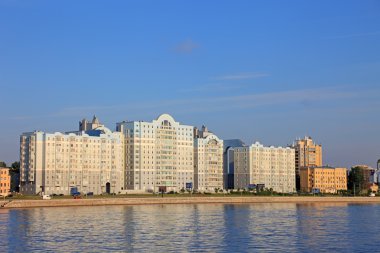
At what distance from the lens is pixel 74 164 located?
166 meters

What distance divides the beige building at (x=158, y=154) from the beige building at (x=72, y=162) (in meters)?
3.25

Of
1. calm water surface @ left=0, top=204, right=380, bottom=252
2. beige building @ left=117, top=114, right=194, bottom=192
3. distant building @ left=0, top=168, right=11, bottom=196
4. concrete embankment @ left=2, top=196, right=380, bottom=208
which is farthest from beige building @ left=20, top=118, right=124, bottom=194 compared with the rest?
calm water surface @ left=0, top=204, right=380, bottom=252

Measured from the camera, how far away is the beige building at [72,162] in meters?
158

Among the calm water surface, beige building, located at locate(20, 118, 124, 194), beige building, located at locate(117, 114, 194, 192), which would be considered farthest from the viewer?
beige building, located at locate(117, 114, 194, 192)

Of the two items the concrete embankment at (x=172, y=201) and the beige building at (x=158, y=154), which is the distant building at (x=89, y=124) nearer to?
the beige building at (x=158, y=154)

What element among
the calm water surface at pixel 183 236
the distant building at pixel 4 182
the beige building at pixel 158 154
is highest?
the beige building at pixel 158 154

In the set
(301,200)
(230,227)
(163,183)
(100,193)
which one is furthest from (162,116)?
(230,227)

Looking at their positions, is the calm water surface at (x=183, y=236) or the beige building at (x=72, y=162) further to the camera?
the beige building at (x=72, y=162)

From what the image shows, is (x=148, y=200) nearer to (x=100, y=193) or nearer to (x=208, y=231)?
(x=100, y=193)

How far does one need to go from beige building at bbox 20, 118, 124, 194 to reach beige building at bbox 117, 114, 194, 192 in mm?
3247

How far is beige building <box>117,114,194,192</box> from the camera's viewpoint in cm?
18088

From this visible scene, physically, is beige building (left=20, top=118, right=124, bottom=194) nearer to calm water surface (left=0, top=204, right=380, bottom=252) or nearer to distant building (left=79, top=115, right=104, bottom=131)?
distant building (left=79, top=115, right=104, bottom=131)

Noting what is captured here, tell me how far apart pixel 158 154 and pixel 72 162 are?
3068 centimetres

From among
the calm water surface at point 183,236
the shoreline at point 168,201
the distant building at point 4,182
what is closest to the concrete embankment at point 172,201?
the shoreline at point 168,201
